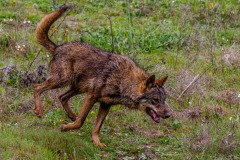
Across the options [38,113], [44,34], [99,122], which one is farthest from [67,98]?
[44,34]

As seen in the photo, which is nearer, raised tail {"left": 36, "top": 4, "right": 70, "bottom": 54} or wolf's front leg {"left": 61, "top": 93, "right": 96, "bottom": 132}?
wolf's front leg {"left": 61, "top": 93, "right": 96, "bottom": 132}

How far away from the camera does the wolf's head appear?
332 inches

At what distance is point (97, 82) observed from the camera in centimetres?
876

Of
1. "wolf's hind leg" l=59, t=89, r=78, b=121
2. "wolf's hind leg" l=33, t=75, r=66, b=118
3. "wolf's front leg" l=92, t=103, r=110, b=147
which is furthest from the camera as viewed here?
"wolf's hind leg" l=59, t=89, r=78, b=121

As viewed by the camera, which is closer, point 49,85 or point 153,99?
point 153,99

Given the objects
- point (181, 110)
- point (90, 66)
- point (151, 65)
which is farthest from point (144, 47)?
point (90, 66)

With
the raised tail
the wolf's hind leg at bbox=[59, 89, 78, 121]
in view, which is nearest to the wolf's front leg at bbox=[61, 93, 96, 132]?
the wolf's hind leg at bbox=[59, 89, 78, 121]

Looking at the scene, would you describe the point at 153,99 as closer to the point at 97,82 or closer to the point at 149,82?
the point at 149,82

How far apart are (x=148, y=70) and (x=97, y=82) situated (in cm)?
287

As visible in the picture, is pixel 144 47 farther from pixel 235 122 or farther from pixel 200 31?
pixel 235 122

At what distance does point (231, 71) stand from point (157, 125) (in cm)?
275

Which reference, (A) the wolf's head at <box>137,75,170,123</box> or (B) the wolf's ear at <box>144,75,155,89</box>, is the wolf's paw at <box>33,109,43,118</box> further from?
(B) the wolf's ear at <box>144,75,155,89</box>

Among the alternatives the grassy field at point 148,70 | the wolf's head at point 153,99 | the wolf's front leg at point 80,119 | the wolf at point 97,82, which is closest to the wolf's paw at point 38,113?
the wolf at point 97,82

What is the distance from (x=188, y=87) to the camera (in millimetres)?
10555
